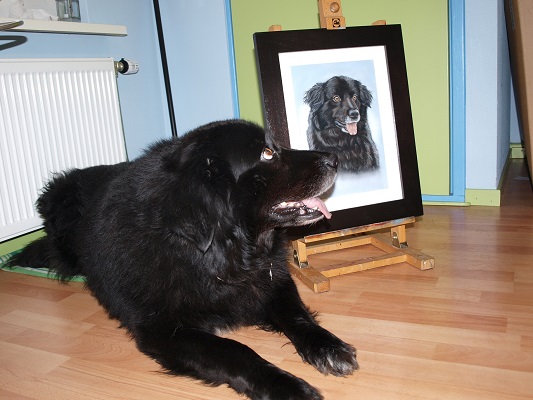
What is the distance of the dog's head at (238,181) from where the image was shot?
1.43m

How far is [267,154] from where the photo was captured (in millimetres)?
1622

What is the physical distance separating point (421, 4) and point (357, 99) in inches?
45.5

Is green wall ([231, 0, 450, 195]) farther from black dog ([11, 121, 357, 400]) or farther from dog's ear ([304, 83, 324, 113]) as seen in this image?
black dog ([11, 121, 357, 400])

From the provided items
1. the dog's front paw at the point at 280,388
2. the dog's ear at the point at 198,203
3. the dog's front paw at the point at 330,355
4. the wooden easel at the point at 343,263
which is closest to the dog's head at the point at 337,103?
the wooden easel at the point at 343,263

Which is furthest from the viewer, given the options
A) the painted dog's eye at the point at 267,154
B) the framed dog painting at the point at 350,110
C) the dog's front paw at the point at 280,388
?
the framed dog painting at the point at 350,110

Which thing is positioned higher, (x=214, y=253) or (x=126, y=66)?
(x=126, y=66)

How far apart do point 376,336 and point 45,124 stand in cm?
200

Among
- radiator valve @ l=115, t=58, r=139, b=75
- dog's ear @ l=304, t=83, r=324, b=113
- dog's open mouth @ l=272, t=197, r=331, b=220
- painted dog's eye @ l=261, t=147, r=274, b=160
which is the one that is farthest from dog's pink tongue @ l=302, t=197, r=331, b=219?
radiator valve @ l=115, t=58, r=139, b=75

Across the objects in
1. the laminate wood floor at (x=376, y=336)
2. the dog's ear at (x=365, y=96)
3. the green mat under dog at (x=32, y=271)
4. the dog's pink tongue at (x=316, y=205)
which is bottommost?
the laminate wood floor at (x=376, y=336)

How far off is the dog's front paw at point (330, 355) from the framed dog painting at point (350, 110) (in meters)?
0.73

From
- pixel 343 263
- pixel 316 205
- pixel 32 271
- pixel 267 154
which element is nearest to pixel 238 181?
pixel 267 154

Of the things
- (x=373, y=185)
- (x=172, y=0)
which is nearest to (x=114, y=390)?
(x=373, y=185)

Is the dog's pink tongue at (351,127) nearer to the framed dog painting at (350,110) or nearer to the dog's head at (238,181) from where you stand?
the framed dog painting at (350,110)

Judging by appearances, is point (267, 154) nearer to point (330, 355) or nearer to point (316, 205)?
point (316, 205)
